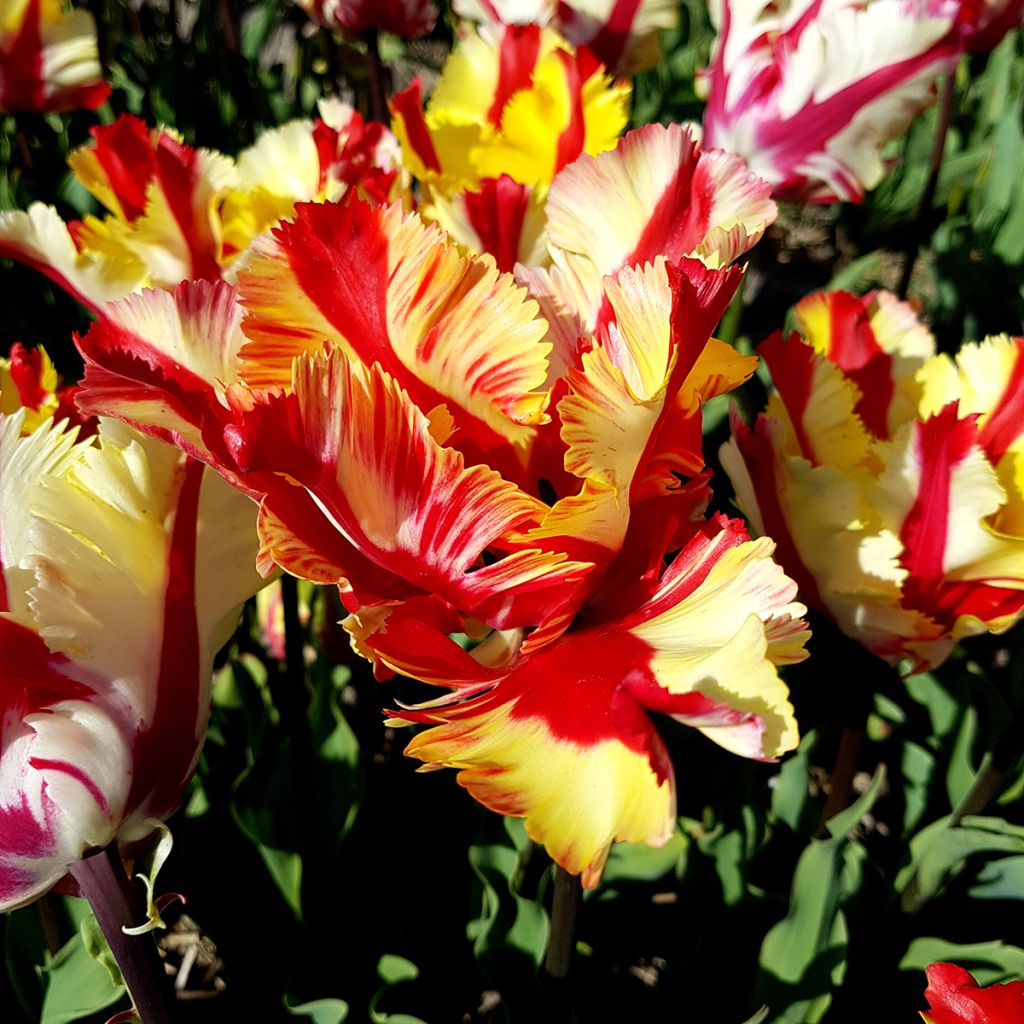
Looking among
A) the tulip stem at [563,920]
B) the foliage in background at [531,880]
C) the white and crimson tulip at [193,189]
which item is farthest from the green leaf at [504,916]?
the white and crimson tulip at [193,189]

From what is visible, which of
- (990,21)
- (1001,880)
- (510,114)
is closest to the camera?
(510,114)

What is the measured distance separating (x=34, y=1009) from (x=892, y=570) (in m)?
0.64

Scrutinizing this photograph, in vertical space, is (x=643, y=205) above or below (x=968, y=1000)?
above

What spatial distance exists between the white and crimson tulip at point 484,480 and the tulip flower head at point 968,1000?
5.9 inches

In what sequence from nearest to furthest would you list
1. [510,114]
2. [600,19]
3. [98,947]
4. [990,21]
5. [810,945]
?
1. [98,947]
2. [510,114]
3. [810,945]
4. [600,19]
5. [990,21]

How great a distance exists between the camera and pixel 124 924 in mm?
435

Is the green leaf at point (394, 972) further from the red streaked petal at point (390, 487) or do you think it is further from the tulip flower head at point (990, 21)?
the tulip flower head at point (990, 21)

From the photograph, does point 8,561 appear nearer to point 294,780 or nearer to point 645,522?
point 645,522

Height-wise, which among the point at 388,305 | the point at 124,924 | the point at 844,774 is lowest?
the point at 844,774

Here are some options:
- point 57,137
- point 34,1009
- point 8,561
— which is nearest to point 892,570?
point 8,561

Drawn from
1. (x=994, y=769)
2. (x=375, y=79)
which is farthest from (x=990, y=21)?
(x=994, y=769)

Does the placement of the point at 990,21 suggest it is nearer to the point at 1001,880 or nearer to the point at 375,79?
the point at 375,79

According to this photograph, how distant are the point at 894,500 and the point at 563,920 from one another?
31 cm

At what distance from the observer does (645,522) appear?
0.45 m
